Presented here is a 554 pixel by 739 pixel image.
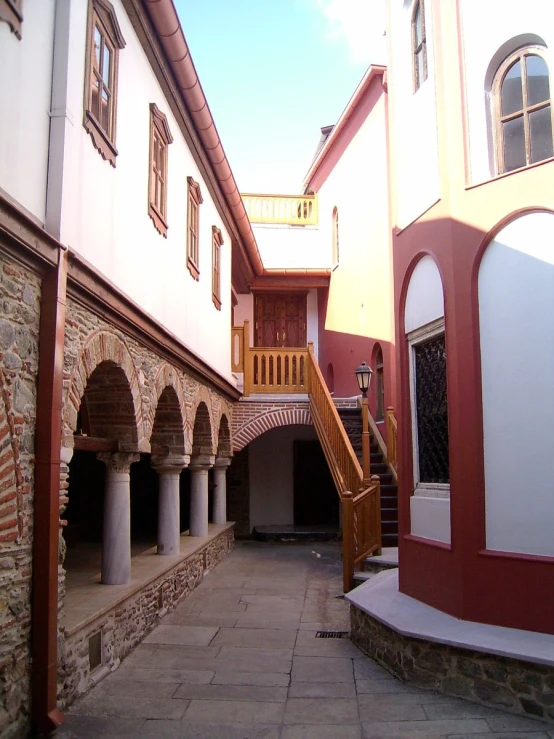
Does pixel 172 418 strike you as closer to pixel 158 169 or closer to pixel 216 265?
pixel 158 169

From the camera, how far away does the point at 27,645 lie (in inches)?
185

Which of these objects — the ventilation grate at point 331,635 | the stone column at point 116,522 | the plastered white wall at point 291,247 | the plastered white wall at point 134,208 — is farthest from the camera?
the plastered white wall at point 291,247

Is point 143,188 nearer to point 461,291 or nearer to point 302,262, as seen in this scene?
A: point 461,291

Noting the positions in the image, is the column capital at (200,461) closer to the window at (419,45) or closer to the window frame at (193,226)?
the window frame at (193,226)

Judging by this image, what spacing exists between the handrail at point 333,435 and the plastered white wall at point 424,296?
375 centimetres

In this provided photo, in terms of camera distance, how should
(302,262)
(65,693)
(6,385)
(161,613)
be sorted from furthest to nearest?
(302,262)
(161,613)
(65,693)
(6,385)

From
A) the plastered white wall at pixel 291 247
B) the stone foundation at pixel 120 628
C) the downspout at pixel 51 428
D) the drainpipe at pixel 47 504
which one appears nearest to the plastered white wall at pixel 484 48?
the downspout at pixel 51 428

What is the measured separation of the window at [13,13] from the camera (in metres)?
4.32

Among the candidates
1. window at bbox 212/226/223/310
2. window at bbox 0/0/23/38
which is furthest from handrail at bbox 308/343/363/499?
window at bbox 0/0/23/38

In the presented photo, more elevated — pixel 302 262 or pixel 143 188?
pixel 302 262

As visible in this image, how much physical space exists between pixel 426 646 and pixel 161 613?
375 centimetres

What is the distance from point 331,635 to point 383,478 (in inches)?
201

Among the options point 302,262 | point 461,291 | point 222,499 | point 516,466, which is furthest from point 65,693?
→ point 302,262

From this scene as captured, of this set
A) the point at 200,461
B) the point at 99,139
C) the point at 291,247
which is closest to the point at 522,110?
the point at 99,139
